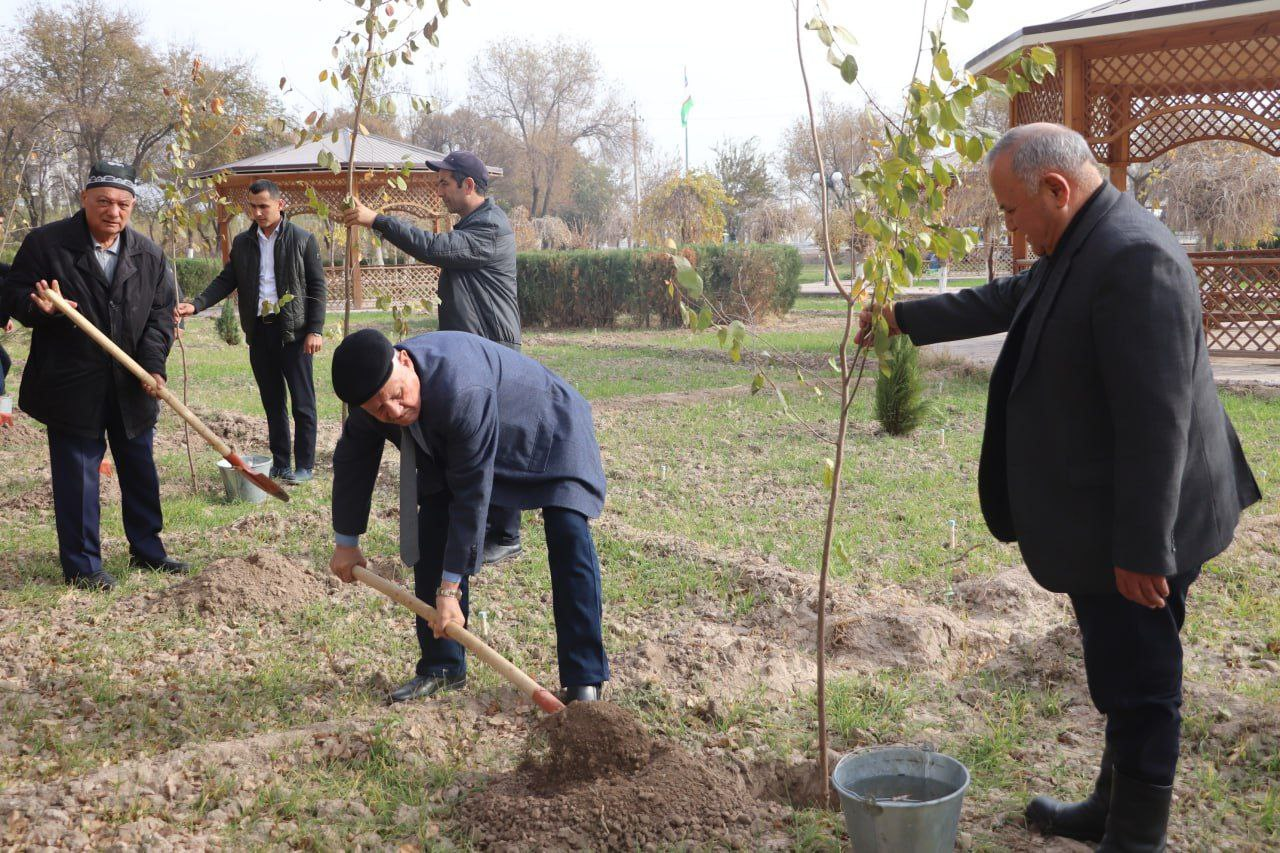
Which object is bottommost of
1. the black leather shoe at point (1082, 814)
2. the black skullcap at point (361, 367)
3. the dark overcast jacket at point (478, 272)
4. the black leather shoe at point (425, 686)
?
Result: the black leather shoe at point (1082, 814)

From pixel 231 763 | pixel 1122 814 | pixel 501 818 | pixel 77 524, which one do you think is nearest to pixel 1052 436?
pixel 1122 814

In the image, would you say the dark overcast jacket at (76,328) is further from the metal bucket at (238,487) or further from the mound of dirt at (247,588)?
the metal bucket at (238,487)

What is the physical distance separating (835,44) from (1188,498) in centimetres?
128

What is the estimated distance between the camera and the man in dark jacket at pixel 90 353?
4520mm

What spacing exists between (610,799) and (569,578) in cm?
72

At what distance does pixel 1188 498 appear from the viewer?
7.55ft

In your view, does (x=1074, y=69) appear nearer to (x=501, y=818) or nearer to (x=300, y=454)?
(x=300, y=454)

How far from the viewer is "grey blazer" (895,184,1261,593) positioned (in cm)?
213

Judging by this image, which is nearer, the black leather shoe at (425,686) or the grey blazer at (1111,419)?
the grey blazer at (1111,419)

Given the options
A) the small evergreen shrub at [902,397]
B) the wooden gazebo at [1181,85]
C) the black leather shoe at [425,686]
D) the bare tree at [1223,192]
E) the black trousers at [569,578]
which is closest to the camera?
the black trousers at [569,578]

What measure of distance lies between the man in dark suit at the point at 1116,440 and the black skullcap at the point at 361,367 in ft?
4.91

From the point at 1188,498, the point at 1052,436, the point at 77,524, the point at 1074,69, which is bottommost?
the point at 77,524

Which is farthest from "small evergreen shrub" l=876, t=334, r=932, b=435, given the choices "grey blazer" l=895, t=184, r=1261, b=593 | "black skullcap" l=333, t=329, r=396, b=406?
"black skullcap" l=333, t=329, r=396, b=406

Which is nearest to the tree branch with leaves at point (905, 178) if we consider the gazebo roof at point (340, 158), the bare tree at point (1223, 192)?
the gazebo roof at point (340, 158)
